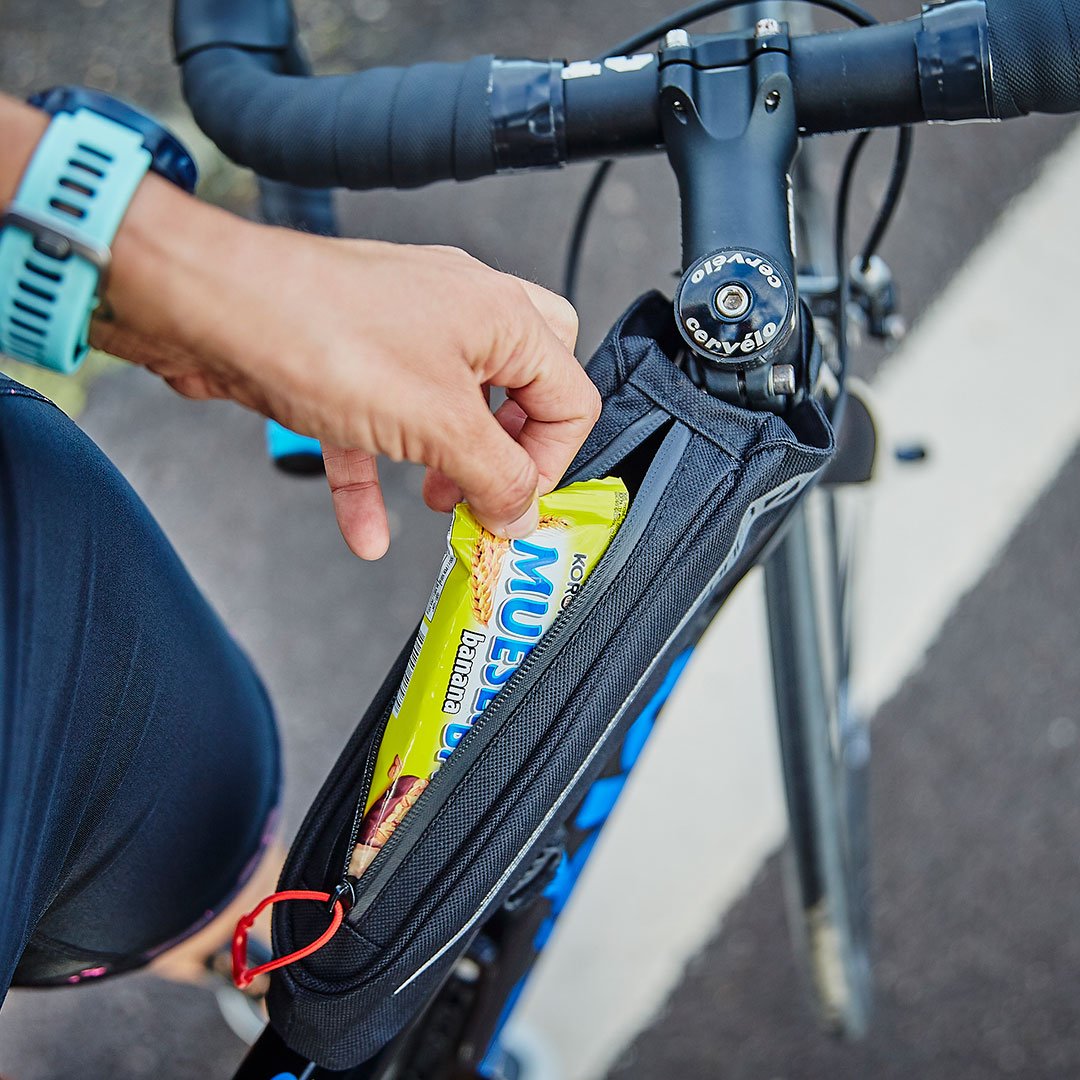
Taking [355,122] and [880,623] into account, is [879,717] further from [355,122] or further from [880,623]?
[355,122]

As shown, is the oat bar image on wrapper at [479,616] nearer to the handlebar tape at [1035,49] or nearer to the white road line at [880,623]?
the handlebar tape at [1035,49]

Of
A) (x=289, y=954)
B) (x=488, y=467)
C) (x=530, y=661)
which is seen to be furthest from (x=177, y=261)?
(x=289, y=954)

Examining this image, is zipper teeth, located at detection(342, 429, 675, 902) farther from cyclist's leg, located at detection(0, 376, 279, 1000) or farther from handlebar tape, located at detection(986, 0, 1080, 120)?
handlebar tape, located at detection(986, 0, 1080, 120)

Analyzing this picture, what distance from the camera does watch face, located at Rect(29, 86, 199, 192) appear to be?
53 cm

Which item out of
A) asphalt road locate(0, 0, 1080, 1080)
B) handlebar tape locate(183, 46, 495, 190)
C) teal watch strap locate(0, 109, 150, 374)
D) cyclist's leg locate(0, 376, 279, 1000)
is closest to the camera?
teal watch strap locate(0, 109, 150, 374)

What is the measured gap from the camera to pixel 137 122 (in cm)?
56

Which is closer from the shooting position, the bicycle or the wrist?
the wrist

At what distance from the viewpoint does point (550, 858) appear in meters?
0.79

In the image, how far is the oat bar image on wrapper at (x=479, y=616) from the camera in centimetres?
65

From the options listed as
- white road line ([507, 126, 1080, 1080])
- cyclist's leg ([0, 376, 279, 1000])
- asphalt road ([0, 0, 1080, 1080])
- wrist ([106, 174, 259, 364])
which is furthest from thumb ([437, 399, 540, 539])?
white road line ([507, 126, 1080, 1080])

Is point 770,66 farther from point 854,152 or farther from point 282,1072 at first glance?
point 282,1072

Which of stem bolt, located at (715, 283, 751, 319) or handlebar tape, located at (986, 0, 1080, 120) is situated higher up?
handlebar tape, located at (986, 0, 1080, 120)

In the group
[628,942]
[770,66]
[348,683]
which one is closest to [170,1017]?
[348,683]

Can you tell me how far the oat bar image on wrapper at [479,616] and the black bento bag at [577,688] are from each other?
1cm
